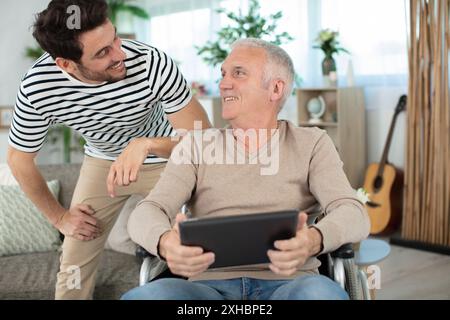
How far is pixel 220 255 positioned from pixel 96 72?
2.24ft

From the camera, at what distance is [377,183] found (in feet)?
13.9

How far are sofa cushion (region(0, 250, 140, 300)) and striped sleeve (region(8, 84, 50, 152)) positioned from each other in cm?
57

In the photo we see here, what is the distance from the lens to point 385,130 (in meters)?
4.39

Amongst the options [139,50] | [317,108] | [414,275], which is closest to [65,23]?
[139,50]

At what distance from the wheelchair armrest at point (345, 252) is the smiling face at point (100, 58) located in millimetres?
759

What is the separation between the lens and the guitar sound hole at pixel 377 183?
165 inches

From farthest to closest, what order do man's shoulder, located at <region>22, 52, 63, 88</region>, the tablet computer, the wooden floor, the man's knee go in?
the wooden floor
man's shoulder, located at <region>22, 52, 63, 88</region>
the man's knee
the tablet computer

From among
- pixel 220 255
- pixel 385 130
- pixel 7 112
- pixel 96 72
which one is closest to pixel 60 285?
pixel 96 72

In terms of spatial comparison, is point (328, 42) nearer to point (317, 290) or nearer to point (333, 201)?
point (333, 201)

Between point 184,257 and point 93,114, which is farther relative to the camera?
point 93,114

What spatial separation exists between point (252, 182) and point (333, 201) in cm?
21

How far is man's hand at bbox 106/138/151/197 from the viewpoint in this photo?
156 cm

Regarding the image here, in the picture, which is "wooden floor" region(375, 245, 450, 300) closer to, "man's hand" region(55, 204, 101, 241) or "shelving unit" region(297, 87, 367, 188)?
"shelving unit" region(297, 87, 367, 188)

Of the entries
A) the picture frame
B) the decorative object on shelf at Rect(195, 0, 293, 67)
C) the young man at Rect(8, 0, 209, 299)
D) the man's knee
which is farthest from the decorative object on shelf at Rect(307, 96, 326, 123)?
the man's knee
